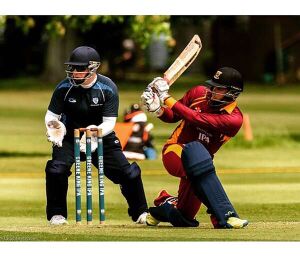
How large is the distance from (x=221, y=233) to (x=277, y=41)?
50.5 meters

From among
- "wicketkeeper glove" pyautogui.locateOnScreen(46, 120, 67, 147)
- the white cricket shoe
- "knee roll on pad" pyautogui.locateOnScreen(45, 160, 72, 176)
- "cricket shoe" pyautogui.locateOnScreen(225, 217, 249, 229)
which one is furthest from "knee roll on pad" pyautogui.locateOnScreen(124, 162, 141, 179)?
"cricket shoe" pyautogui.locateOnScreen(225, 217, 249, 229)

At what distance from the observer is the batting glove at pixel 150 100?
1339 centimetres

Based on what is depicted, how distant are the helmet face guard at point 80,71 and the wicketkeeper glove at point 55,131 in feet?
1.43

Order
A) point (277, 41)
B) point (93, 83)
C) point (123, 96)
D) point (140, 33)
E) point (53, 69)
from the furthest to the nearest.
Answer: point (277, 41) → point (53, 69) → point (123, 96) → point (140, 33) → point (93, 83)

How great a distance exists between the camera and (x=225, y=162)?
25.7 metres

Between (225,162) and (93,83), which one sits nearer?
(93,83)

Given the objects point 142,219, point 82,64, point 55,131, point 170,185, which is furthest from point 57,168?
point 170,185

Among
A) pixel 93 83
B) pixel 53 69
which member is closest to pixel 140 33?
pixel 93 83

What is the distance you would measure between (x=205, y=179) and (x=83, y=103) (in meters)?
1.58

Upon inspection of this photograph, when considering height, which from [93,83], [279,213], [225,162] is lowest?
[225,162]

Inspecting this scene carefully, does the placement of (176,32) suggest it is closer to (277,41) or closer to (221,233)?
(277,41)

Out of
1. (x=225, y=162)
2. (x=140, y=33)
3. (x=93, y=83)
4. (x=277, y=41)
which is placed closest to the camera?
(x=93, y=83)

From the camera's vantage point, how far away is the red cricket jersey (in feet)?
43.8

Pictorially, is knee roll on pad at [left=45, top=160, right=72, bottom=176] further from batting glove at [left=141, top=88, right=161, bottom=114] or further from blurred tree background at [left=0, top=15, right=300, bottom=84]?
blurred tree background at [left=0, top=15, right=300, bottom=84]
